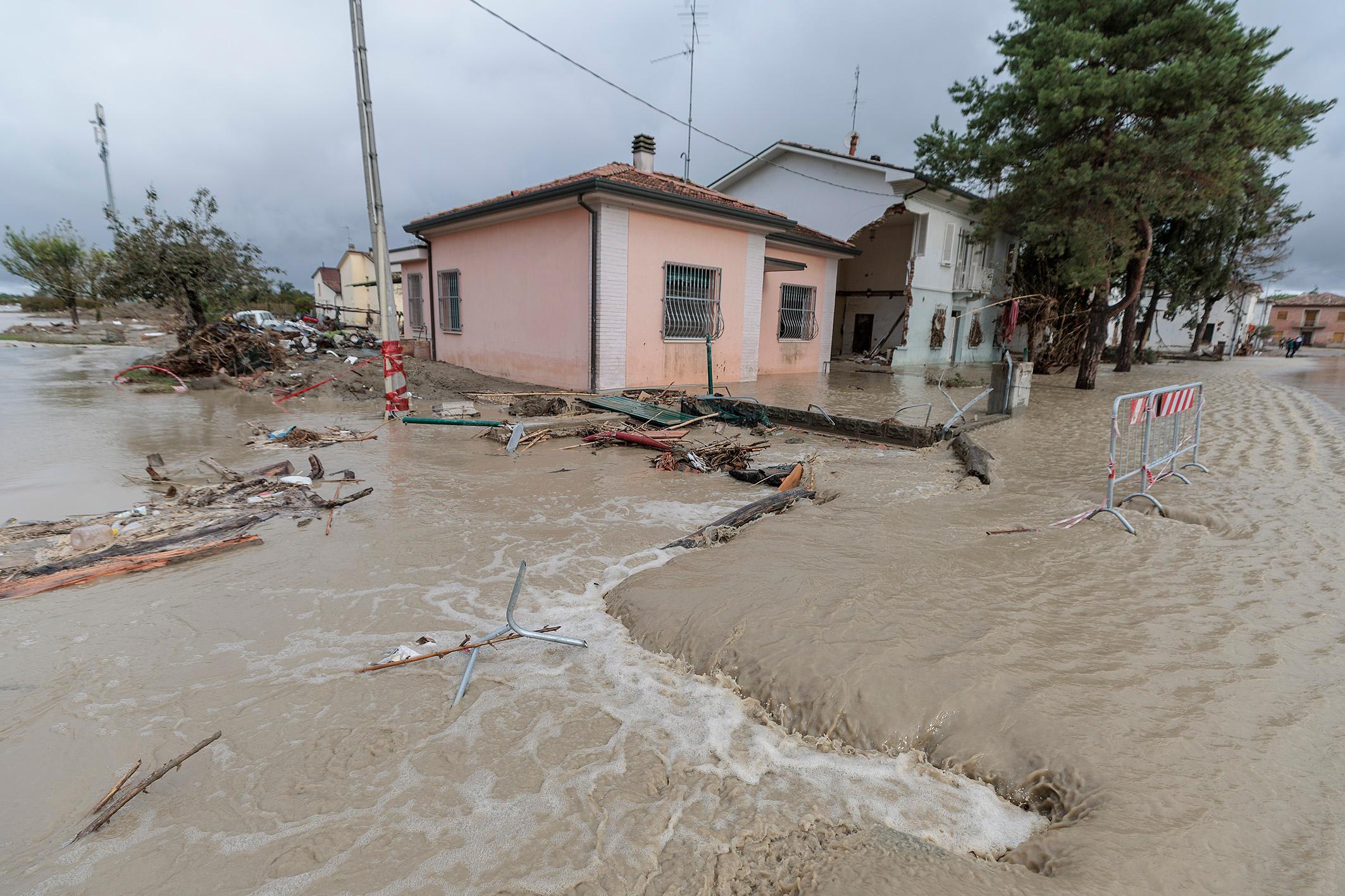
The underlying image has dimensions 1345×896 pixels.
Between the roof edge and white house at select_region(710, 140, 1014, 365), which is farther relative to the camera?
white house at select_region(710, 140, 1014, 365)

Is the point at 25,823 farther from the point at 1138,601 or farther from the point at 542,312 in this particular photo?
the point at 542,312

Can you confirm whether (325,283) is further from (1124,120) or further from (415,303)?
(1124,120)


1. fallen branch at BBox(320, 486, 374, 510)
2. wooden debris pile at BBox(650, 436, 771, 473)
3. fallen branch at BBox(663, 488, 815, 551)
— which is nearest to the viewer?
fallen branch at BBox(663, 488, 815, 551)

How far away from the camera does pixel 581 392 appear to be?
1202 centimetres

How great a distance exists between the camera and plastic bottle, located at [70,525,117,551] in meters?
4.53

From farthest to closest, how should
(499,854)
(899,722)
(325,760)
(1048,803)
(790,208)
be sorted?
1. (790,208)
2. (899,722)
3. (325,760)
4. (1048,803)
5. (499,854)

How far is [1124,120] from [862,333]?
419 inches

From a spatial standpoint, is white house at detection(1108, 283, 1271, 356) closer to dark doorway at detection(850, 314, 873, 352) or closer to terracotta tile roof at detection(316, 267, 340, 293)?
dark doorway at detection(850, 314, 873, 352)

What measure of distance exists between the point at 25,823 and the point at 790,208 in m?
21.8

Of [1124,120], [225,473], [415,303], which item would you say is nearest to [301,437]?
[225,473]

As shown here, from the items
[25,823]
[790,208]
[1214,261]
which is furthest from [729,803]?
[1214,261]

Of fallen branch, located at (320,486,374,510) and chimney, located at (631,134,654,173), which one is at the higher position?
chimney, located at (631,134,654,173)

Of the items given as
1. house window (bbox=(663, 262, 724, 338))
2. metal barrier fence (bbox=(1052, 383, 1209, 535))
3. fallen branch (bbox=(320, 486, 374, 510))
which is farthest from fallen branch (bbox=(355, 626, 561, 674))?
house window (bbox=(663, 262, 724, 338))

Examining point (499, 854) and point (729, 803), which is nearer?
point (499, 854)
